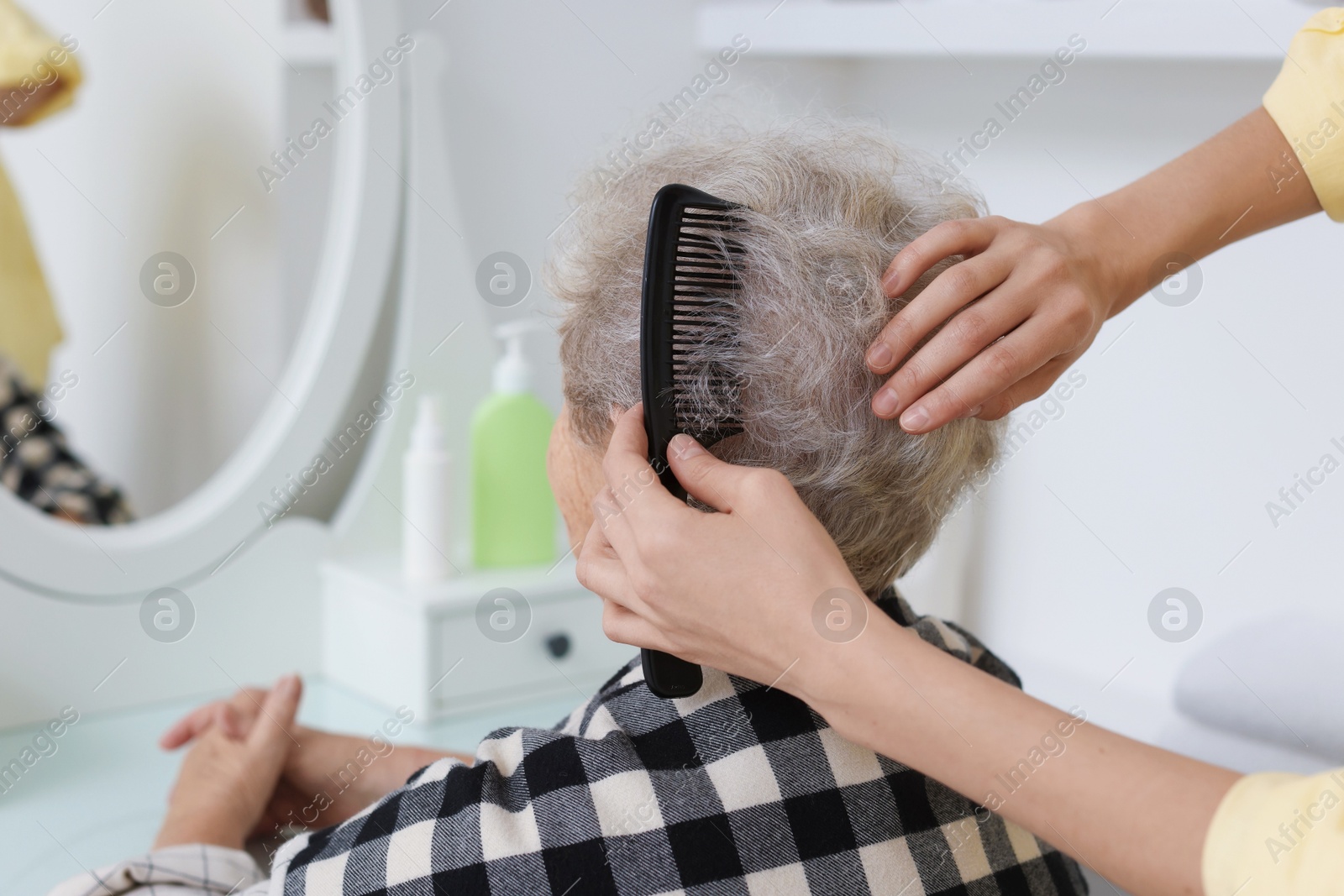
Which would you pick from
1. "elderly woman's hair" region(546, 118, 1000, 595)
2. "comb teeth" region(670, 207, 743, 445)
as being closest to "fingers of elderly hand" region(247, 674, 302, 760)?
"elderly woman's hair" region(546, 118, 1000, 595)

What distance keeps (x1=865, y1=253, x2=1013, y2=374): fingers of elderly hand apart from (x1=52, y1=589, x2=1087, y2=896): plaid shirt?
199 mm

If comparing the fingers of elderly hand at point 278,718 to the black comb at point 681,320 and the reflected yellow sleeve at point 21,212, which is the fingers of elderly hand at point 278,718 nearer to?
the reflected yellow sleeve at point 21,212

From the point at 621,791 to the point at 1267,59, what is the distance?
0.80 metres

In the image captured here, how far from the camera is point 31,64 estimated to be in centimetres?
107

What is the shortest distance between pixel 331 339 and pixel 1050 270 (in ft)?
2.67

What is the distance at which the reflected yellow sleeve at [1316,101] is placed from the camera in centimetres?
72

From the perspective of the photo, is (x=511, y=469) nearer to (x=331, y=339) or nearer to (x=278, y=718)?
(x=331, y=339)

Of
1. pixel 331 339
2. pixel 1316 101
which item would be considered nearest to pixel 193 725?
pixel 331 339

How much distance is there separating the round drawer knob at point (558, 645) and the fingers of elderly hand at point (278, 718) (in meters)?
0.29

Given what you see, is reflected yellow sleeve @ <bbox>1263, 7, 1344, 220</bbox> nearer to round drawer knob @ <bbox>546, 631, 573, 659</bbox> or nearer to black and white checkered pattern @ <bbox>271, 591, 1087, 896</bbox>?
black and white checkered pattern @ <bbox>271, 591, 1087, 896</bbox>

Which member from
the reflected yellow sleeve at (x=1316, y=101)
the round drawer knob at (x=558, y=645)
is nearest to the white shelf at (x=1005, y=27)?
the reflected yellow sleeve at (x=1316, y=101)

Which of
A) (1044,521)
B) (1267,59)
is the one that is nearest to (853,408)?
(1267,59)

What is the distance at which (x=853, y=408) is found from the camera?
612mm

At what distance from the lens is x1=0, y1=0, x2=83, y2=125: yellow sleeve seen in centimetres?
105
